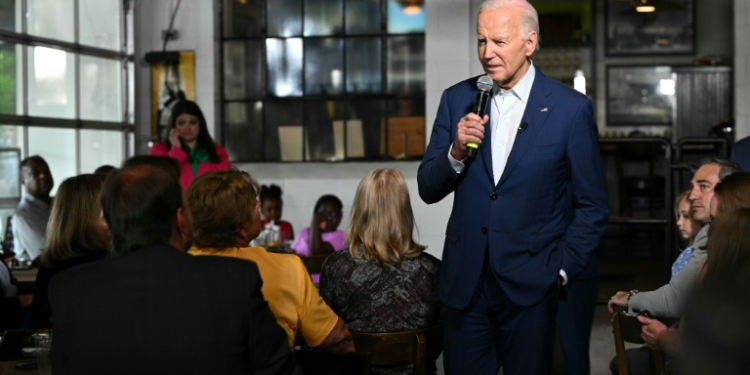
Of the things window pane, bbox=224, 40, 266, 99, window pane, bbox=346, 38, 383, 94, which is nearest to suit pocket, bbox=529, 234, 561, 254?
window pane, bbox=346, 38, 383, 94

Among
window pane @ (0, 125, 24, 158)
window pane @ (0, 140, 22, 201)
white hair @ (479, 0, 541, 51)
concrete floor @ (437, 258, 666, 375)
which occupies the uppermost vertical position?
white hair @ (479, 0, 541, 51)

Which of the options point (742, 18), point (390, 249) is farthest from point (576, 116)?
point (742, 18)

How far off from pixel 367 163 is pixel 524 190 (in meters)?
5.56

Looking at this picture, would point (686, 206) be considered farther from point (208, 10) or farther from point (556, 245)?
point (208, 10)

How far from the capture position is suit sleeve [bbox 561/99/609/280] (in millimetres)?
2699

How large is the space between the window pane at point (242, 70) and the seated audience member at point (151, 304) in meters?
6.59

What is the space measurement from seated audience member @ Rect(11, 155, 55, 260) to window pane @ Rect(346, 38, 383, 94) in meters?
2.78

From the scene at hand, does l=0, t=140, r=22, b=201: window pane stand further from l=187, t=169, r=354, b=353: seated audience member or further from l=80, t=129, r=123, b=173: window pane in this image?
l=187, t=169, r=354, b=353: seated audience member

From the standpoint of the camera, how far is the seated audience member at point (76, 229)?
3262mm

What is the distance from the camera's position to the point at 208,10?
8273 millimetres

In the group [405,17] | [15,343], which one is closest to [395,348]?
[15,343]

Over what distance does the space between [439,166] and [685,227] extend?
1.91 metres

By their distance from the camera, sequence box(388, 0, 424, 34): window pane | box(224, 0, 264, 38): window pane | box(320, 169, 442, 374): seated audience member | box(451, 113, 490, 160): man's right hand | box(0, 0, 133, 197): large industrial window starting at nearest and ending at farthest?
box(451, 113, 490, 160): man's right hand → box(320, 169, 442, 374): seated audience member → box(0, 0, 133, 197): large industrial window → box(388, 0, 424, 34): window pane → box(224, 0, 264, 38): window pane

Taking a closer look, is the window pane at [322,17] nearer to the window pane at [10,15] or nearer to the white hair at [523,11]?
the window pane at [10,15]
